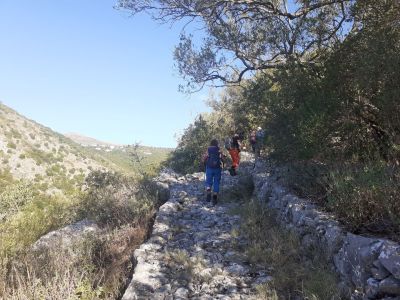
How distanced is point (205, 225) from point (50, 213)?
628 cm

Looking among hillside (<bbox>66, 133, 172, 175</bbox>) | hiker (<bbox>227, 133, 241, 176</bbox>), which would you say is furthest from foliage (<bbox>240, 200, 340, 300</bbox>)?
hillside (<bbox>66, 133, 172, 175</bbox>)

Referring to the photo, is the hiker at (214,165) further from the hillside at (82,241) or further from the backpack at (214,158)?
the hillside at (82,241)

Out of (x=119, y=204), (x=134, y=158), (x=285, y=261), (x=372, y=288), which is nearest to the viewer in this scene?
(x=372, y=288)

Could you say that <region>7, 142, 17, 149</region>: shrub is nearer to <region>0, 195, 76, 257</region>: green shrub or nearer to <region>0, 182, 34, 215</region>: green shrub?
<region>0, 182, 34, 215</region>: green shrub

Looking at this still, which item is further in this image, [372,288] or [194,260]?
[194,260]

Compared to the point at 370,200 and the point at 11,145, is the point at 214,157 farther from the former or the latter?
the point at 11,145

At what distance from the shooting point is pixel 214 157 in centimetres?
1135

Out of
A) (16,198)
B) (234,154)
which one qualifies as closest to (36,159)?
(16,198)

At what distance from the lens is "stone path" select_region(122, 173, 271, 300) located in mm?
6020

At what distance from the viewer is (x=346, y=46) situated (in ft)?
28.6

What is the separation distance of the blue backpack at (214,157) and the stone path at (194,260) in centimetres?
146

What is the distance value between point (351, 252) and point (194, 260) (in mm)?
3006

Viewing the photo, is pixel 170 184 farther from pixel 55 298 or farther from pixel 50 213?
pixel 55 298

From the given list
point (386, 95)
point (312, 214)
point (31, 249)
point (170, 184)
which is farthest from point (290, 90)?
point (31, 249)
